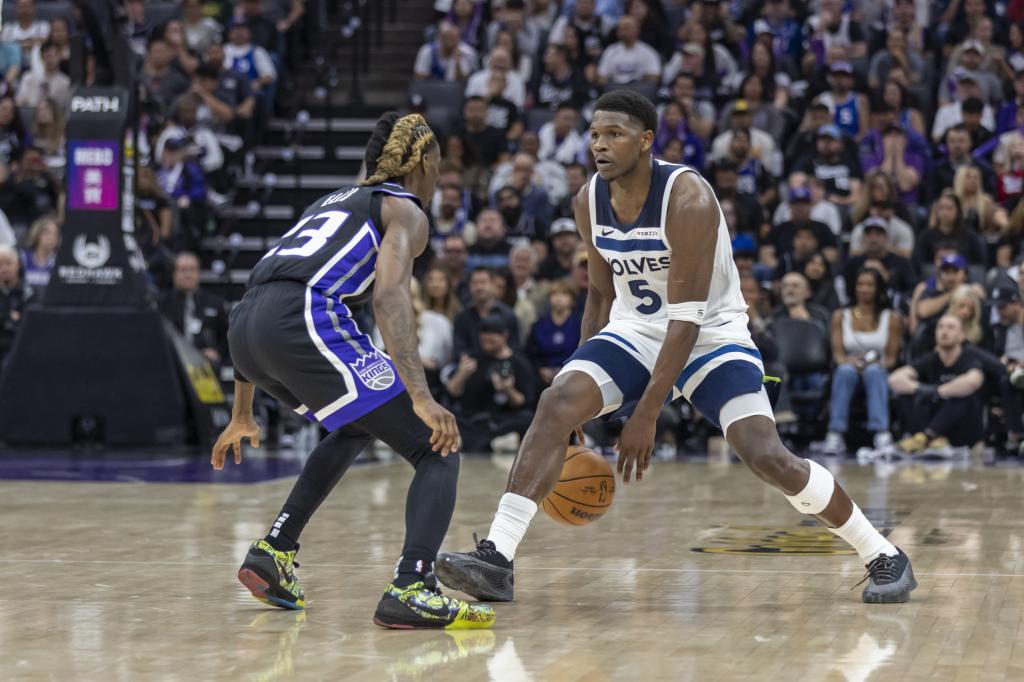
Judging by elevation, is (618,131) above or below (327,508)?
above

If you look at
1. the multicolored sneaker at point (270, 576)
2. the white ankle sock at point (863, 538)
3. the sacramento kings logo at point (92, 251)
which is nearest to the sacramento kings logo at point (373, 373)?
the multicolored sneaker at point (270, 576)

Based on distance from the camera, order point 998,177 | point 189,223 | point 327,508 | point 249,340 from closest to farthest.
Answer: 1. point 249,340
2. point 327,508
3. point 998,177
4. point 189,223

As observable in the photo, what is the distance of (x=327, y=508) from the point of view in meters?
8.73

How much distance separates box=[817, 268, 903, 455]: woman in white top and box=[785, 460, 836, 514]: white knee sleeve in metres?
6.77

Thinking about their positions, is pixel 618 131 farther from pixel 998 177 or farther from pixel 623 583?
Result: pixel 998 177

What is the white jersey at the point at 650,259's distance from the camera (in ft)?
19.0

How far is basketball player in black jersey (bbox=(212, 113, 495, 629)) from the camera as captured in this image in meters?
5.12

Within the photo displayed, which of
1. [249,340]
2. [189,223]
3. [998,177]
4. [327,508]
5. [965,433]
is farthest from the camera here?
[189,223]

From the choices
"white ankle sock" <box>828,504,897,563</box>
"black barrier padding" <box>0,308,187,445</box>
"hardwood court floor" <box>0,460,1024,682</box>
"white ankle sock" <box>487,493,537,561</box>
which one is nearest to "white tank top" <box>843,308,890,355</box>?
"hardwood court floor" <box>0,460,1024,682</box>

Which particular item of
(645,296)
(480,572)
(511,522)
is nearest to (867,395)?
(645,296)

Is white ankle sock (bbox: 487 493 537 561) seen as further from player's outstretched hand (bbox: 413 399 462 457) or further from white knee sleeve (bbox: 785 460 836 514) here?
white knee sleeve (bbox: 785 460 836 514)

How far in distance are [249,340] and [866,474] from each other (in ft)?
21.1

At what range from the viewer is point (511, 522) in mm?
5625

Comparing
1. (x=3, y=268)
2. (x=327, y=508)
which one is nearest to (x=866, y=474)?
(x=327, y=508)
